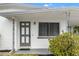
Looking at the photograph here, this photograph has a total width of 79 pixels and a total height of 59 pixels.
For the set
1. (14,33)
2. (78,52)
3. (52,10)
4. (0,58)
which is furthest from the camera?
(14,33)

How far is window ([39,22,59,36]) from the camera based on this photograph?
19750 millimetres

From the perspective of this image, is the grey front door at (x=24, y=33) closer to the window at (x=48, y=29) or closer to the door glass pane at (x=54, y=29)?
the window at (x=48, y=29)

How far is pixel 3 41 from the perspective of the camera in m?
19.4

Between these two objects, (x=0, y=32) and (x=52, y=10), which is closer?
(x=52, y=10)

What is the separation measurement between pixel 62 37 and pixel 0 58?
30.2ft

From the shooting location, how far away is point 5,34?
19422mm

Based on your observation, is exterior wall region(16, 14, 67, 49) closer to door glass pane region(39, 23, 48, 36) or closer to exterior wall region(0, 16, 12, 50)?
door glass pane region(39, 23, 48, 36)

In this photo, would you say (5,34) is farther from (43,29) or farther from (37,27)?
(43,29)

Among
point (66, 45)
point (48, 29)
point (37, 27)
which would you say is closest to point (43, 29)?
point (48, 29)

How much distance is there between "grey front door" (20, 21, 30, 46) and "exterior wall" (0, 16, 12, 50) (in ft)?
3.27

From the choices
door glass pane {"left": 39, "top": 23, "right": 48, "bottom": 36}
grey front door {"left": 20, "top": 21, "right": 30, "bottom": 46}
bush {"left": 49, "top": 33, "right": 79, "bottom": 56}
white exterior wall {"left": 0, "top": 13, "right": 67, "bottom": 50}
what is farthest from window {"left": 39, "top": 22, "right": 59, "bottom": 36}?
bush {"left": 49, "top": 33, "right": 79, "bottom": 56}

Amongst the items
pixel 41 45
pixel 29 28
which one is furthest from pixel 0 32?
pixel 41 45

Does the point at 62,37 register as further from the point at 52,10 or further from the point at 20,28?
the point at 20,28

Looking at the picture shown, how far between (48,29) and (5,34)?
13.1 ft
